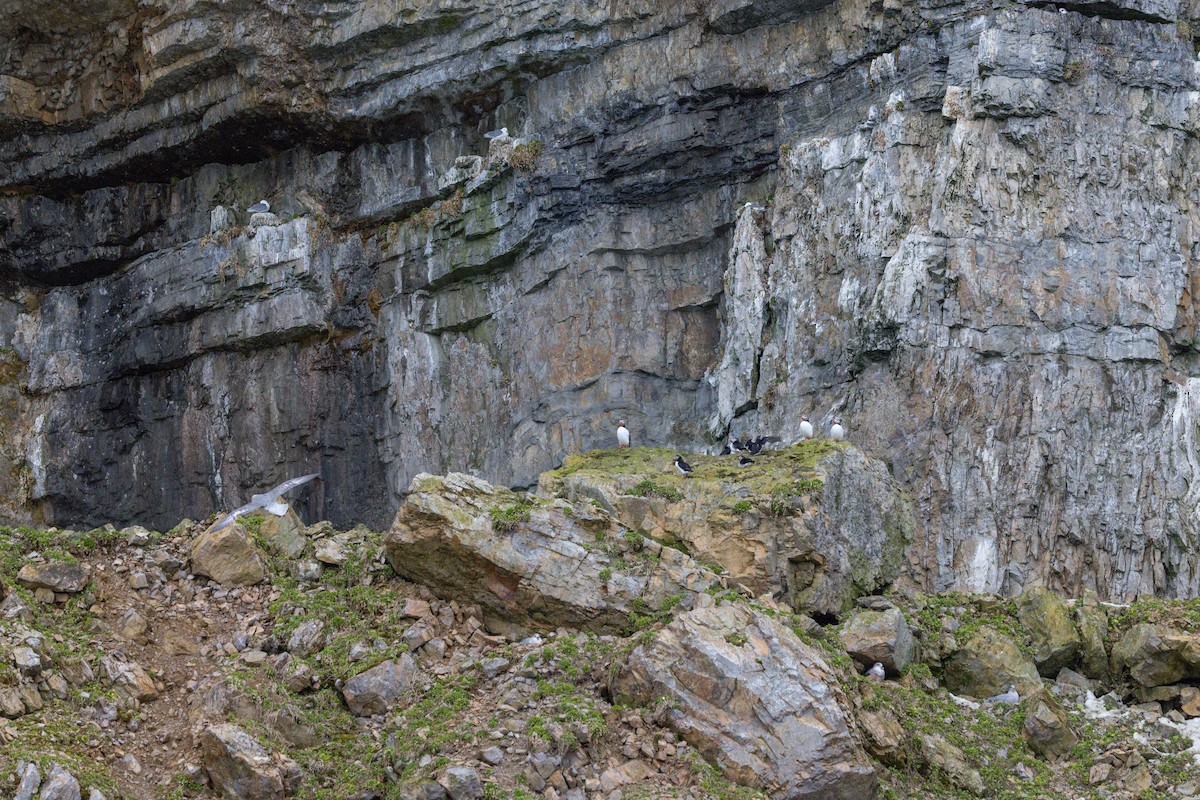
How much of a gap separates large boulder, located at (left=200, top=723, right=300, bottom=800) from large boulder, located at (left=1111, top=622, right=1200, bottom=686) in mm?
9797

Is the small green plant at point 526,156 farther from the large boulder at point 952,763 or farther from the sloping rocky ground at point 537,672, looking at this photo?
the large boulder at point 952,763

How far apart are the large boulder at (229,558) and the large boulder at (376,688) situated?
93.5 inches

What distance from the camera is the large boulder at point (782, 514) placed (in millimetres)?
17406

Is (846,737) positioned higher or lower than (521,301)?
lower

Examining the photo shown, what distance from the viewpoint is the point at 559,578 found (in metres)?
15.9

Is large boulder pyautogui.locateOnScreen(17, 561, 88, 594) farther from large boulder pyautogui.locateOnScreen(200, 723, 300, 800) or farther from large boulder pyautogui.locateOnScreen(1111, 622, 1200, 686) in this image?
large boulder pyautogui.locateOnScreen(1111, 622, 1200, 686)

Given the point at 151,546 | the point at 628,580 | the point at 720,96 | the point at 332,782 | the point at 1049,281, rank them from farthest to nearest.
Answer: the point at 720,96 → the point at 1049,281 → the point at 151,546 → the point at 628,580 → the point at 332,782

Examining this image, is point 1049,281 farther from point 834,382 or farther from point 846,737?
point 846,737

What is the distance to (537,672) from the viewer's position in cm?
1461

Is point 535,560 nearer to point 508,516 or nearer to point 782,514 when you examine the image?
point 508,516

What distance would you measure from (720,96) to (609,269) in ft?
13.0

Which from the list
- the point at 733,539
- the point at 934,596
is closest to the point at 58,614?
the point at 733,539

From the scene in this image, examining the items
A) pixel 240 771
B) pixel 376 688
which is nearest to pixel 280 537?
pixel 376 688

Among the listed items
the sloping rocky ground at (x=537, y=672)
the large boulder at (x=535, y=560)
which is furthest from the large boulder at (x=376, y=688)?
the large boulder at (x=535, y=560)
